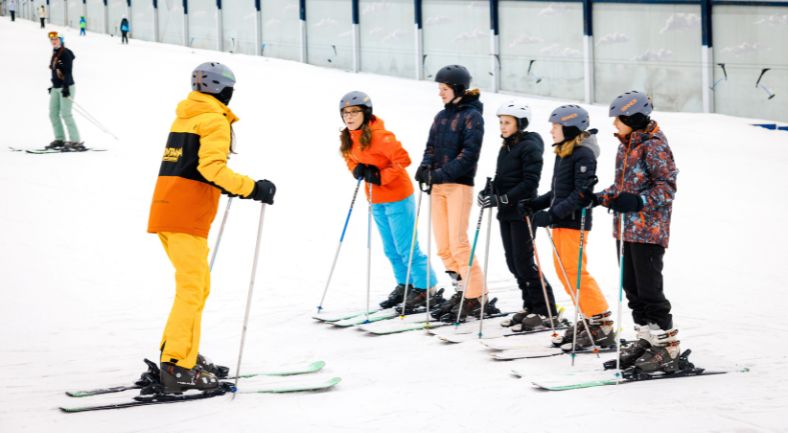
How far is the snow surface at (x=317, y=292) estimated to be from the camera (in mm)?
5113

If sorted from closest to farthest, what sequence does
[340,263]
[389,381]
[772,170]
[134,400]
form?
[134,400]
[389,381]
[340,263]
[772,170]

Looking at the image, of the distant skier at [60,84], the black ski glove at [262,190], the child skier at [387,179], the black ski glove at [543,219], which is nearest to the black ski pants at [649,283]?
the black ski glove at [543,219]

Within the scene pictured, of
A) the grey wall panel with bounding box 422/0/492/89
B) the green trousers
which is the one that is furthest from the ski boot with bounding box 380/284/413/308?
the grey wall panel with bounding box 422/0/492/89

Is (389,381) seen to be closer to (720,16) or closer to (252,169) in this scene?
(252,169)

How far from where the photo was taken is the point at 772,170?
43.3ft

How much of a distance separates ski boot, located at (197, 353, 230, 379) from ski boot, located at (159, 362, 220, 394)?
223mm

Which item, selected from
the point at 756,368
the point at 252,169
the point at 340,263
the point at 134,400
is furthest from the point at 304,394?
the point at 252,169

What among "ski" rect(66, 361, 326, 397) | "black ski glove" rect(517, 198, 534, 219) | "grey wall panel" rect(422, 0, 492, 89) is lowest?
"ski" rect(66, 361, 326, 397)

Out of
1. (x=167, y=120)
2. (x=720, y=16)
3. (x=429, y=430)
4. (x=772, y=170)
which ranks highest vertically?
(x=720, y=16)

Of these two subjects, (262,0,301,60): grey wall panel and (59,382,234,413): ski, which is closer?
(59,382,234,413): ski

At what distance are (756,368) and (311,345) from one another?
112 inches

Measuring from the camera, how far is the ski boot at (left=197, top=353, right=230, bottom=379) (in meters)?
5.82

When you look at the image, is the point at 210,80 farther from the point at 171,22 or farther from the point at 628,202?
the point at 171,22

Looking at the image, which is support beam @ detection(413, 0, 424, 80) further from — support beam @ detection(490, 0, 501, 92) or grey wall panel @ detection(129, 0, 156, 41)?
grey wall panel @ detection(129, 0, 156, 41)
